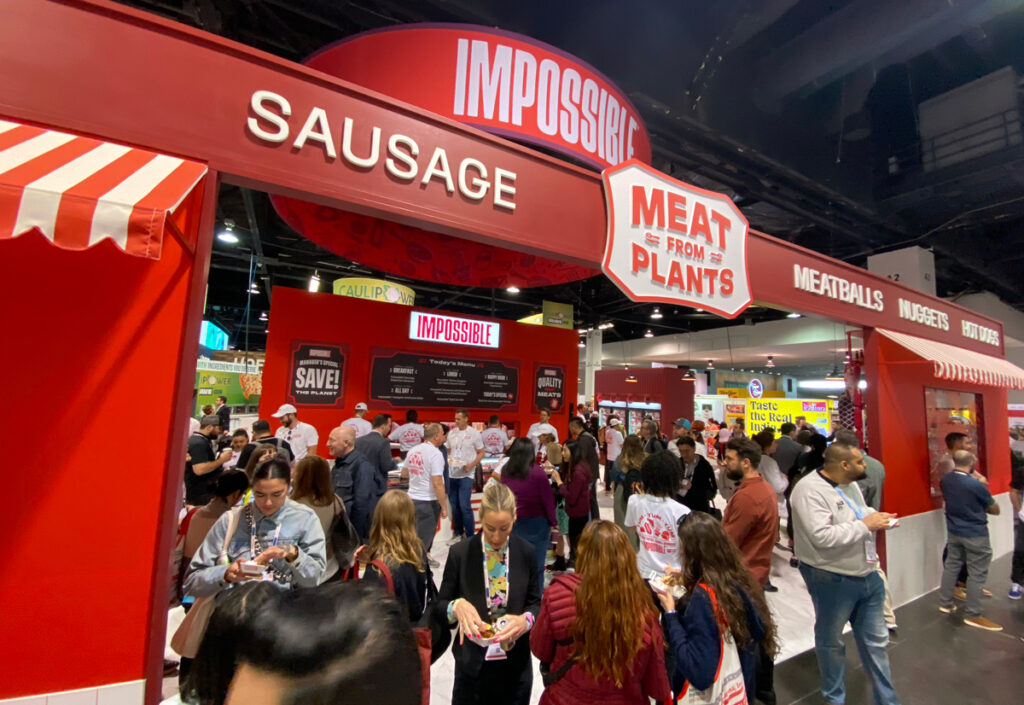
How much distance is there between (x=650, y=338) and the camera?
18.7 m

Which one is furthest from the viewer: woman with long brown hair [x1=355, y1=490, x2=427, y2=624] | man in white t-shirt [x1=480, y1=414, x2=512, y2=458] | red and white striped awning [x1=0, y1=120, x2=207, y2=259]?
man in white t-shirt [x1=480, y1=414, x2=512, y2=458]

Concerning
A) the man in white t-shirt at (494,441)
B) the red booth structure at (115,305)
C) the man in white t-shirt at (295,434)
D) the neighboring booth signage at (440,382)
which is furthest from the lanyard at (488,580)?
the neighboring booth signage at (440,382)

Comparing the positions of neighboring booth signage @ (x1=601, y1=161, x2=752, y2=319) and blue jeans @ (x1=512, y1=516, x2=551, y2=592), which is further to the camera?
blue jeans @ (x1=512, y1=516, x2=551, y2=592)

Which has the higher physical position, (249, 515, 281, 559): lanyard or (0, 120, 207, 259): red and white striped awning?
(0, 120, 207, 259): red and white striped awning

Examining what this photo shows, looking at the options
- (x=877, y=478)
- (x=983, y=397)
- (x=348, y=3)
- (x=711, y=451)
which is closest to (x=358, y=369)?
(x=348, y=3)

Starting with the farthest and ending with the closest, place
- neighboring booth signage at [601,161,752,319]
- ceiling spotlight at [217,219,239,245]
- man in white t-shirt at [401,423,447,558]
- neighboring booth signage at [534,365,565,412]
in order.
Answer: neighboring booth signage at [534,365,565,412], ceiling spotlight at [217,219,239,245], man in white t-shirt at [401,423,447,558], neighboring booth signage at [601,161,752,319]

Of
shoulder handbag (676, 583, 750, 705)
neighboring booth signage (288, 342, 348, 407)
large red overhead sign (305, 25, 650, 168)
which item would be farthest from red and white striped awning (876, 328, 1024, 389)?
neighboring booth signage (288, 342, 348, 407)

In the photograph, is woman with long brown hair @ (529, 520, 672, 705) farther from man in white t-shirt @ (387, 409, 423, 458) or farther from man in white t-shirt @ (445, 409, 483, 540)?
man in white t-shirt @ (387, 409, 423, 458)

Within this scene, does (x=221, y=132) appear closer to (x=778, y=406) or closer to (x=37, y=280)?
(x=37, y=280)

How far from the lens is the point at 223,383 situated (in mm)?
10578

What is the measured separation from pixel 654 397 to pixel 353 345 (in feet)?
31.7

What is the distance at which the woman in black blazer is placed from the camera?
1.81 metres

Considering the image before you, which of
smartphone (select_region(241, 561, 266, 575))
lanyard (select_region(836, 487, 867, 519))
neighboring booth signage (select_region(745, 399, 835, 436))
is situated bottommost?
smartphone (select_region(241, 561, 266, 575))

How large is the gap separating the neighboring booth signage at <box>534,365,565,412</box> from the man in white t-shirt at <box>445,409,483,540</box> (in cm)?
367
